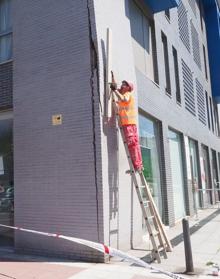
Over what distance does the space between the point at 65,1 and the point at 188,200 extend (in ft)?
29.3

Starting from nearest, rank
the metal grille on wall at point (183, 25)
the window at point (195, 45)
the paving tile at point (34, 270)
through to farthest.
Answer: the paving tile at point (34, 270), the metal grille on wall at point (183, 25), the window at point (195, 45)

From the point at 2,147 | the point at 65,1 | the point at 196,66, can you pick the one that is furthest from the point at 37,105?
the point at 196,66

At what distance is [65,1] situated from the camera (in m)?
8.23

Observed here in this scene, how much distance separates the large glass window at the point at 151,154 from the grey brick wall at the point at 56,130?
3.01 meters

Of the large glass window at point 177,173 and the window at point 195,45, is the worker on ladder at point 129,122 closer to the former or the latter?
the large glass window at point 177,173

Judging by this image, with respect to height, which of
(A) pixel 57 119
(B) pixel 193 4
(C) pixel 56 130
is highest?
(B) pixel 193 4

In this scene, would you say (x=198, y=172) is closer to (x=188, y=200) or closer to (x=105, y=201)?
(x=188, y=200)

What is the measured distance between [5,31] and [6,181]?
372 centimetres

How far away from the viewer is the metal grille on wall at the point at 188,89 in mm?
16230

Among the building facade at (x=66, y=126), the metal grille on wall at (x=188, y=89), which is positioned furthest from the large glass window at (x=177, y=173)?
the metal grille on wall at (x=188, y=89)

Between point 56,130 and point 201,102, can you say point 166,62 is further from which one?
point 201,102

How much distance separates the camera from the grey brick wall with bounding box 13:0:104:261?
7453 millimetres

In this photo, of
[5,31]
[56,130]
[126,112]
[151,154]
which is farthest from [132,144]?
[5,31]

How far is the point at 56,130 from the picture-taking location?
795 cm
